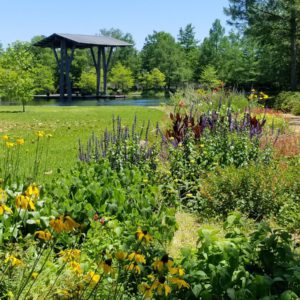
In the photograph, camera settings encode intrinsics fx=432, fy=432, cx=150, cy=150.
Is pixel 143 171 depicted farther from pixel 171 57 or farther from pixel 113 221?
pixel 171 57

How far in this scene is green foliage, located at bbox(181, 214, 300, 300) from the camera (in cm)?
200

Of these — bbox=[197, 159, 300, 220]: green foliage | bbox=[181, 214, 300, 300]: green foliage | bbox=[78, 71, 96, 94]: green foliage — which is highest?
bbox=[181, 214, 300, 300]: green foliage

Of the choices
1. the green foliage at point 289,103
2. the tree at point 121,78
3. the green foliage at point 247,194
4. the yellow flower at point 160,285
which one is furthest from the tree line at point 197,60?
the yellow flower at point 160,285

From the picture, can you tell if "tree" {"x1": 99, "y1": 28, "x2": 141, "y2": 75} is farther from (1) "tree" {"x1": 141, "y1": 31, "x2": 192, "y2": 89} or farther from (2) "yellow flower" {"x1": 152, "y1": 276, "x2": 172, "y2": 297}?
(2) "yellow flower" {"x1": 152, "y1": 276, "x2": 172, "y2": 297}

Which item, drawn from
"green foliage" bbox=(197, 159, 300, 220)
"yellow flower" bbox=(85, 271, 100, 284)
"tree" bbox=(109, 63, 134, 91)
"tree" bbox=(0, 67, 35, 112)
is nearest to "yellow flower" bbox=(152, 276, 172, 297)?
"yellow flower" bbox=(85, 271, 100, 284)

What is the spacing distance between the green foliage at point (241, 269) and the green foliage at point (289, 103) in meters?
16.0

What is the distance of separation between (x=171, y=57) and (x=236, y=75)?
842 inches

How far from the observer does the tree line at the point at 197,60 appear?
22991 mm

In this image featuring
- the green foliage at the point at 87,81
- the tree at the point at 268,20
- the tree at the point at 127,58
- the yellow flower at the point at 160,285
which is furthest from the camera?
the tree at the point at 127,58

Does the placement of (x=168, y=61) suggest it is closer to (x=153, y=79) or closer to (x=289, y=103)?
(x=153, y=79)

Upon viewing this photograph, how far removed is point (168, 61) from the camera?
61.8 m

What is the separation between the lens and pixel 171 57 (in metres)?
61.7

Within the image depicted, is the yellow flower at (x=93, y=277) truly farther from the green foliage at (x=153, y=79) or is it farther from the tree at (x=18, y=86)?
the green foliage at (x=153, y=79)

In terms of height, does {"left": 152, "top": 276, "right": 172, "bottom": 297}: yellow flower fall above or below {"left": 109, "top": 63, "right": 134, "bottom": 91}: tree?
above
